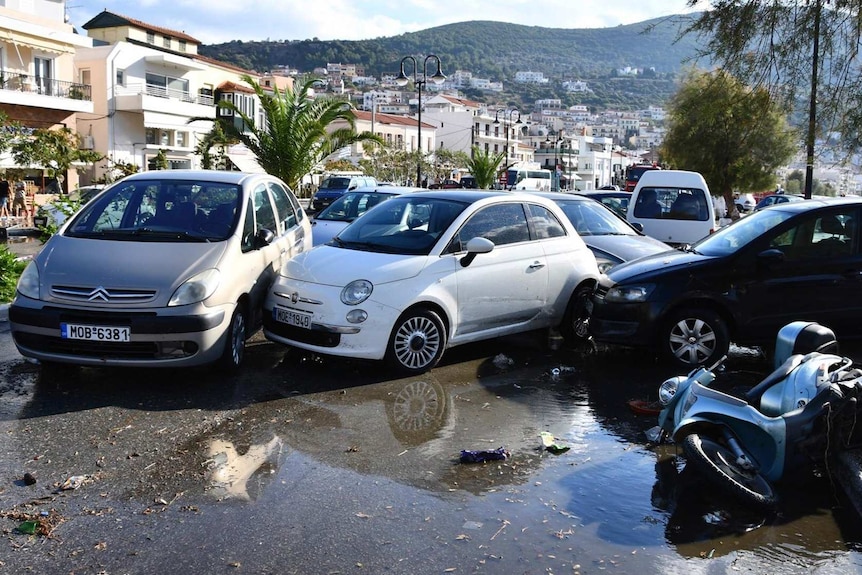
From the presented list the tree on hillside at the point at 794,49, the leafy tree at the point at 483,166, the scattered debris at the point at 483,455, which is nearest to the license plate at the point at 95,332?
the scattered debris at the point at 483,455

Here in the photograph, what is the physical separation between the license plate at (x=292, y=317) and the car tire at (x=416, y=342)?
2.52ft

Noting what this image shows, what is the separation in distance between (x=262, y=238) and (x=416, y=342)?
183cm

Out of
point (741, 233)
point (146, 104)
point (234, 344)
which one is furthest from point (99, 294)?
point (146, 104)

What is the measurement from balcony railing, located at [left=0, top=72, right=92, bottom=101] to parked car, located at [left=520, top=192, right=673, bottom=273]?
3259 centimetres

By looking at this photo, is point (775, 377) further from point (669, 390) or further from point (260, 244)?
point (260, 244)

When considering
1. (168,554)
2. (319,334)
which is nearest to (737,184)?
(319,334)

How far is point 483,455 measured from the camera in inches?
211

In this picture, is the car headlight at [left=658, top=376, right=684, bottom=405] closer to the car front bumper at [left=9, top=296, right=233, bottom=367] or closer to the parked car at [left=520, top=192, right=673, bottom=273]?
the car front bumper at [left=9, top=296, right=233, bottom=367]

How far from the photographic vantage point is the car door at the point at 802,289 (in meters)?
7.81

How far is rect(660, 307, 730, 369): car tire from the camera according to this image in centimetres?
780

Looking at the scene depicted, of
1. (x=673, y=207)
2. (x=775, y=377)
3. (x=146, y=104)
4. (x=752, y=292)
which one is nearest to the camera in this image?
(x=775, y=377)

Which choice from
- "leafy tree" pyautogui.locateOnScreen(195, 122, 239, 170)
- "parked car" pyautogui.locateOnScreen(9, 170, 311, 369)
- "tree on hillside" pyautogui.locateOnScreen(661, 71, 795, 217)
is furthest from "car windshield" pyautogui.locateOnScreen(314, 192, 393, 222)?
"tree on hillside" pyautogui.locateOnScreen(661, 71, 795, 217)

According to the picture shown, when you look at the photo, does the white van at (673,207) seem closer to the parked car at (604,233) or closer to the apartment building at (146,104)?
the parked car at (604,233)

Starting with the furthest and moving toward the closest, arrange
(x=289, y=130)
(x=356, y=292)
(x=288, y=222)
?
(x=289, y=130) < (x=288, y=222) < (x=356, y=292)
